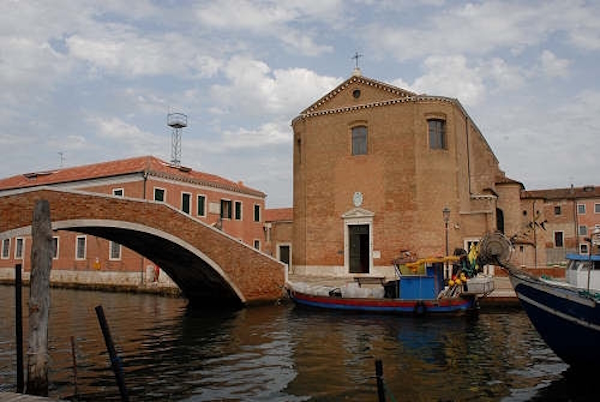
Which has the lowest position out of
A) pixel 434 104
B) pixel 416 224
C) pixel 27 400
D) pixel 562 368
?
pixel 562 368

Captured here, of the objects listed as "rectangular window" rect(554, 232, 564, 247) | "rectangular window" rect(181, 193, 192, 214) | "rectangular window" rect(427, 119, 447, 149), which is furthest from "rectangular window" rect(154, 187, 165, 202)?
"rectangular window" rect(554, 232, 564, 247)

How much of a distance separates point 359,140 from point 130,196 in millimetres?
12523

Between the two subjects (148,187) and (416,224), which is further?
(148,187)

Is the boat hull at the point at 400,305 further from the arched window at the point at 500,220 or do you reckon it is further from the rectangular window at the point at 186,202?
the arched window at the point at 500,220

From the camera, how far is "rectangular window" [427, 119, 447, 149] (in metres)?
24.2

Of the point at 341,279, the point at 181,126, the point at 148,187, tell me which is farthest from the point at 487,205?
the point at 181,126

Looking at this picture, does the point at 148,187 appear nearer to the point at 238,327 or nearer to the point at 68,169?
the point at 68,169

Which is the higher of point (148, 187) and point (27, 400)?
point (148, 187)

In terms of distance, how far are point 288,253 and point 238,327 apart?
13633 mm

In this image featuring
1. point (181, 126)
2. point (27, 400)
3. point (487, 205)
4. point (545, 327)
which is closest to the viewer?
point (27, 400)

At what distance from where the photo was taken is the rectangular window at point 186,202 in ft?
91.6

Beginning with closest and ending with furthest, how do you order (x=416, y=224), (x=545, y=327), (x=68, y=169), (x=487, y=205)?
(x=545, y=327) < (x=416, y=224) < (x=487, y=205) < (x=68, y=169)

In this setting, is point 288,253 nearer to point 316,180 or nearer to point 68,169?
point 316,180

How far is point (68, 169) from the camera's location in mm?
31453
